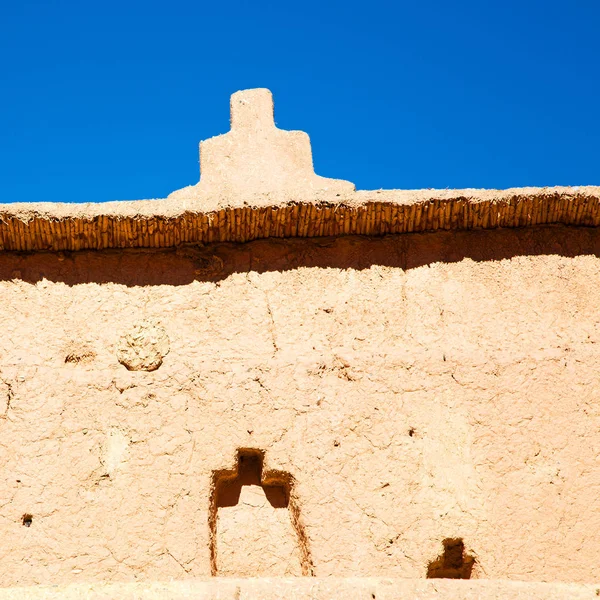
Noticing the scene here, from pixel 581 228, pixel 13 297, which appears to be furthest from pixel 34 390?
pixel 581 228

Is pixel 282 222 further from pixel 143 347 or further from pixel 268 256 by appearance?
pixel 143 347

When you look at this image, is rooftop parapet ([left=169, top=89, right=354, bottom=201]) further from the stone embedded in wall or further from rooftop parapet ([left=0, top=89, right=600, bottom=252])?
the stone embedded in wall

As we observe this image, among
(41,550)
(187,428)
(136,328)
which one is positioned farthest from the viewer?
(136,328)

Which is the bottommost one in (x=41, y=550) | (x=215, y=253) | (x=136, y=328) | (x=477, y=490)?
(x=41, y=550)

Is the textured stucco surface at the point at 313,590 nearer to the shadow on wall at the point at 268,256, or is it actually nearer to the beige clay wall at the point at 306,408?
the beige clay wall at the point at 306,408

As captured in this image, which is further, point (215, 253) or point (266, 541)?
point (215, 253)

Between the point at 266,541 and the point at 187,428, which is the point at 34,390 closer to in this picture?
the point at 187,428

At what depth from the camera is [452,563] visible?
12.3 feet

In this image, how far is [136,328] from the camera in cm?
422

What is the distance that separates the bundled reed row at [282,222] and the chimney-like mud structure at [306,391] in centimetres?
1

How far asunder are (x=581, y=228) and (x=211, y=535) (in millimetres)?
2276

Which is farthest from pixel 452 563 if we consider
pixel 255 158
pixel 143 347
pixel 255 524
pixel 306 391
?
pixel 255 158

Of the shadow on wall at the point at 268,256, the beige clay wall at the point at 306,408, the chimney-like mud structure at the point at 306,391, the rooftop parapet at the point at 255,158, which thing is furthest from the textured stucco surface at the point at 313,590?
the rooftop parapet at the point at 255,158

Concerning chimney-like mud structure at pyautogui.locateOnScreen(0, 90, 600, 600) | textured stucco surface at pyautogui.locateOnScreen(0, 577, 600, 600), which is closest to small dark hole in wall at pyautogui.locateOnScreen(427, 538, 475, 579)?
chimney-like mud structure at pyautogui.locateOnScreen(0, 90, 600, 600)
